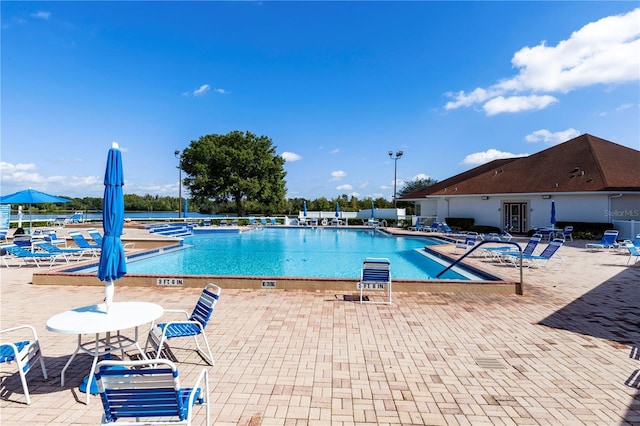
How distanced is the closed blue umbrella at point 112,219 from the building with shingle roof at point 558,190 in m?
22.8

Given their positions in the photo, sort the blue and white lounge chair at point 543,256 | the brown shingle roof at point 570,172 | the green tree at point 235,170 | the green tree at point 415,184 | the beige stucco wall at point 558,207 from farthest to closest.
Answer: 1. the green tree at point 415,184
2. the green tree at point 235,170
3. the brown shingle roof at point 570,172
4. the beige stucco wall at point 558,207
5. the blue and white lounge chair at point 543,256

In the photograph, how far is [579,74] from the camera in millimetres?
15945

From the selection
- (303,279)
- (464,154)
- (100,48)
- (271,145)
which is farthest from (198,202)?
(303,279)

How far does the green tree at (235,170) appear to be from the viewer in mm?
37688

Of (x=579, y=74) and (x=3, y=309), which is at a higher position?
(x=579, y=74)

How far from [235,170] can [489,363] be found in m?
36.5

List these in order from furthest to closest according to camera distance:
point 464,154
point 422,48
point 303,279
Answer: point 464,154, point 422,48, point 303,279

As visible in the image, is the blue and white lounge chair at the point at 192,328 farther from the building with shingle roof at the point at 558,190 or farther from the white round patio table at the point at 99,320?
the building with shingle roof at the point at 558,190

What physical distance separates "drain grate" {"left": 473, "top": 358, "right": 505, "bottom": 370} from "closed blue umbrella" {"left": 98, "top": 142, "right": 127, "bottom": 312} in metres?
4.24

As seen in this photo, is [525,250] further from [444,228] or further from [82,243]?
[82,243]

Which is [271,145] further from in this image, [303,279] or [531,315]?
[531,315]

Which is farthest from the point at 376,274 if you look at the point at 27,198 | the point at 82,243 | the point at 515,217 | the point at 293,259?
the point at 515,217

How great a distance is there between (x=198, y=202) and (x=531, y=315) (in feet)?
126

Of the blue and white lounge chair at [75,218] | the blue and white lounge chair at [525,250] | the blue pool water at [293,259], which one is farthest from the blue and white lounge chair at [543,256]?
the blue and white lounge chair at [75,218]
